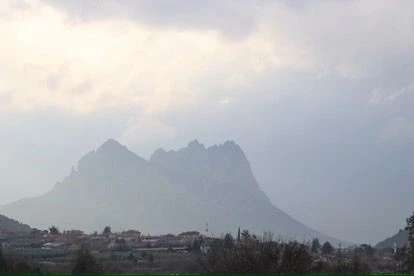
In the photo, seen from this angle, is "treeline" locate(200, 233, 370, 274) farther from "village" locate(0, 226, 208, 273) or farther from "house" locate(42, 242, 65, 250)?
"house" locate(42, 242, 65, 250)

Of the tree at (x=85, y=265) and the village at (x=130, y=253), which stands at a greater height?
the village at (x=130, y=253)

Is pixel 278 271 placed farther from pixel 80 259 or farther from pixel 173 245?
pixel 173 245

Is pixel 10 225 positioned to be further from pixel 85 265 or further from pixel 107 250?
pixel 85 265

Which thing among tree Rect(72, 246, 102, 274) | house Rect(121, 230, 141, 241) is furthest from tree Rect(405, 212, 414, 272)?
house Rect(121, 230, 141, 241)

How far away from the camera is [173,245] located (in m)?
132

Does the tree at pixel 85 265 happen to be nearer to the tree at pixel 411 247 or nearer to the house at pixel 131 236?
the tree at pixel 411 247

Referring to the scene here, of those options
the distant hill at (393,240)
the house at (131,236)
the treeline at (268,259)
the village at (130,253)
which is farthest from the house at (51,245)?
the treeline at (268,259)

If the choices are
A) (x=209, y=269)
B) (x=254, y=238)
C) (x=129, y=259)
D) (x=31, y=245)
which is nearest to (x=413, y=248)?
(x=254, y=238)

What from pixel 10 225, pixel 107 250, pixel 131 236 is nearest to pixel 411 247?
pixel 107 250

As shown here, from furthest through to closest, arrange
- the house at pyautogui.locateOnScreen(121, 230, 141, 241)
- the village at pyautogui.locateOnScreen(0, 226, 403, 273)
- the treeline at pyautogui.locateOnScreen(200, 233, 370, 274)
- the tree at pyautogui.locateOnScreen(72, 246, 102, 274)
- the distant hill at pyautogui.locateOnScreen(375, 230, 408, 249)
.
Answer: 1. the distant hill at pyautogui.locateOnScreen(375, 230, 408, 249)
2. the house at pyautogui.locateOnScreen(121, 230, 141, 241)
3. the village at pyautogui.locateOnScreen(0, 226, 403, 273)
4. the tree at pyautogui.locateOnScreen(72, 246, 102, 274)
5. the treeline at pyautogui.locateOnScreen(200, 233, 370, 274)

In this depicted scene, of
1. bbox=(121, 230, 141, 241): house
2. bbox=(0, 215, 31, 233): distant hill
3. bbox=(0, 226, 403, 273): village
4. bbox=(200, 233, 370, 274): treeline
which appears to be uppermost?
bbox=(0, 215, 31, 233): distant hill

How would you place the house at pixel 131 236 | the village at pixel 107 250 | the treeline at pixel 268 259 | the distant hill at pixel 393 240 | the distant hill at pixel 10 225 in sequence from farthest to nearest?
the distant hill at pixel 10 225 → the distant hill at pixel 393 240 → the house at pixel 131 236 → the village at pixel 107 250 → the treeline at pixel 268 259

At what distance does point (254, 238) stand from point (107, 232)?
13230 centimetres

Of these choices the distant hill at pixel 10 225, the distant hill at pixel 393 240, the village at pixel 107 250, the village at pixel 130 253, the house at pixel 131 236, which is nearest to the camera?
the village at pixel 130 253
